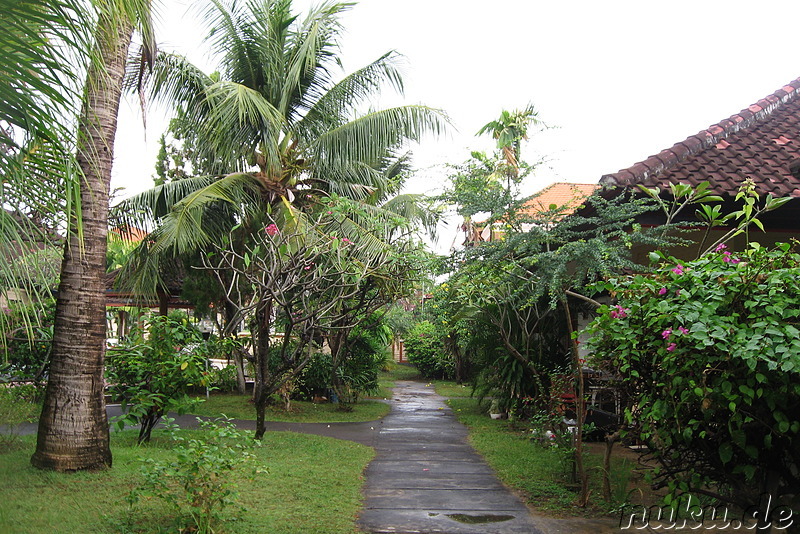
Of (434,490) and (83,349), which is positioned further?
(434,490)

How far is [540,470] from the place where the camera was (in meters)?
8.01

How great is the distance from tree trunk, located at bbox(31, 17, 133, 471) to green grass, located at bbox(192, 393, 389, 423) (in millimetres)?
5599

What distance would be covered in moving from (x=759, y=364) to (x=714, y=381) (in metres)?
0.28

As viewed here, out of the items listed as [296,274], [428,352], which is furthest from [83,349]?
[428,352]

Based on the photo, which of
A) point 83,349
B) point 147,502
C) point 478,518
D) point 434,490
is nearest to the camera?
point 147,502

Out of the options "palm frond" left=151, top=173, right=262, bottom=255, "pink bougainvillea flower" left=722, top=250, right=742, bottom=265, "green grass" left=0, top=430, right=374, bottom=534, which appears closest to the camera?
"pink bougainvillea flower" left=722, top=250, right=742, bottom=265

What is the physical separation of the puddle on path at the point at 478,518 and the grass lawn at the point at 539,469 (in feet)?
1.62

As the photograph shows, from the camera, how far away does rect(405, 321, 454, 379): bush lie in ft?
84.3

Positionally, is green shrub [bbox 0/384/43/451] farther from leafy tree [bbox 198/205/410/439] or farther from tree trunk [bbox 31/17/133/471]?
leafy tree [bbox 198/205/410/439]

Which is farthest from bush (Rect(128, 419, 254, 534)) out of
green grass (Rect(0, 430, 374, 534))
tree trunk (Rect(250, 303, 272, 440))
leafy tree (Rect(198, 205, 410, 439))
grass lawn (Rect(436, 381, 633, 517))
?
tree trunk (Rect(250, 303, 272, 440))

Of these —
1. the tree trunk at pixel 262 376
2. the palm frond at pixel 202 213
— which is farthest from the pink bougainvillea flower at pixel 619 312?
the palm frond at pixel 202 213

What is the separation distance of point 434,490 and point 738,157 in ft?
17.1

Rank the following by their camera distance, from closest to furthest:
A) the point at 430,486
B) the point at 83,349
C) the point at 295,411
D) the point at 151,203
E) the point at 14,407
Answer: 1. the point at 83,349
2. the point at 430,486
3. the point at 14,407
4. the point at 151,203
5. the point at 295,411

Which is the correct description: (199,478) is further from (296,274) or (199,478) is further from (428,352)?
(428,352)
